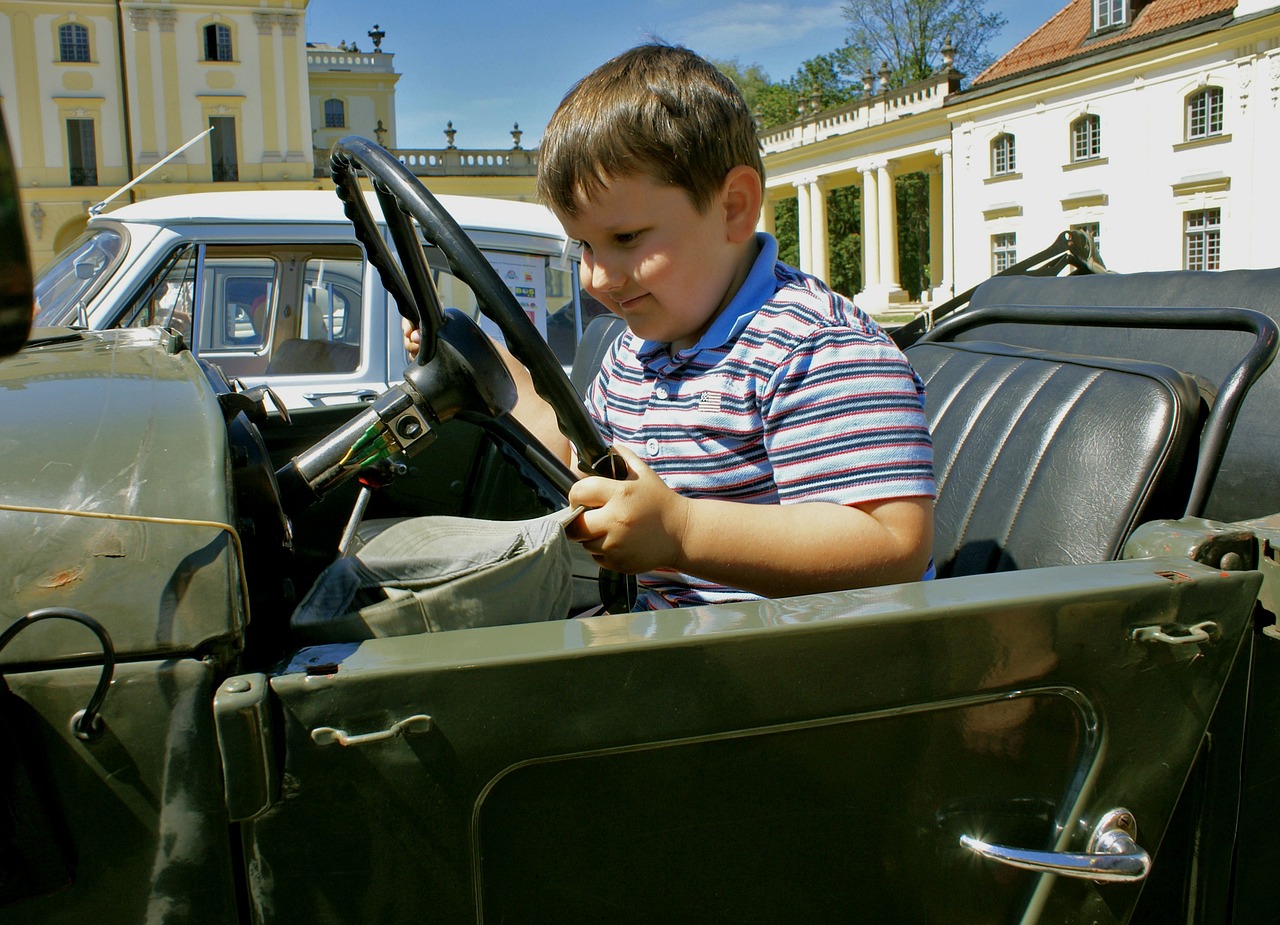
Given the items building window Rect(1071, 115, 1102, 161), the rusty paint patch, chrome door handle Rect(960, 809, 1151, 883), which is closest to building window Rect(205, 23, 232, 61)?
building window Rect(1071, 115, 1102, 161)

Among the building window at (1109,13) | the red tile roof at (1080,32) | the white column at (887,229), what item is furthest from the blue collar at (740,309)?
the white column at (887,229)

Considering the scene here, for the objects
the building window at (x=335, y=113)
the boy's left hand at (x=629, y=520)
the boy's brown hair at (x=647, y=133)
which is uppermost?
the building window at (x=335, y=113)

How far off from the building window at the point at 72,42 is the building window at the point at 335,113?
1501 centimetres

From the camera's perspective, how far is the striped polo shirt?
4.37ft

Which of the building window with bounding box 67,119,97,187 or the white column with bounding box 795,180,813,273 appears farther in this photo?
the white column with bounding box 795,180,813,273

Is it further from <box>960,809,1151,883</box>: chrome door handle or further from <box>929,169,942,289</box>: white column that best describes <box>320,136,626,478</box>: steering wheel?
<box>929,169,942,289</box>: white column

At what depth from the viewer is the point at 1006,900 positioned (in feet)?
3.62

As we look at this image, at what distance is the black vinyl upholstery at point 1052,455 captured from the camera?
1.56 m

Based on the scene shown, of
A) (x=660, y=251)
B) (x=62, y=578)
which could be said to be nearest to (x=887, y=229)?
(x=660, y=251)

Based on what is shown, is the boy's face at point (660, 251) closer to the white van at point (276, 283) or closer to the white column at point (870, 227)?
the white van at point (276, 283)

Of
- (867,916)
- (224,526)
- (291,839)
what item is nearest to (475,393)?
(224,526)

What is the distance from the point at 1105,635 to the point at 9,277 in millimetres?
977

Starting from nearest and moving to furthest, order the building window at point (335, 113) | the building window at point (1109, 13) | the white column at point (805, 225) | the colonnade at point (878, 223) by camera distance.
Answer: the building window at point (1109, 13) → the colonnade at point (878, 223) → the white column at point (805, 225) → the building window at point (335, 113)

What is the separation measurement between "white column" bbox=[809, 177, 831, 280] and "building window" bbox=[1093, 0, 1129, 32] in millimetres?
11899
